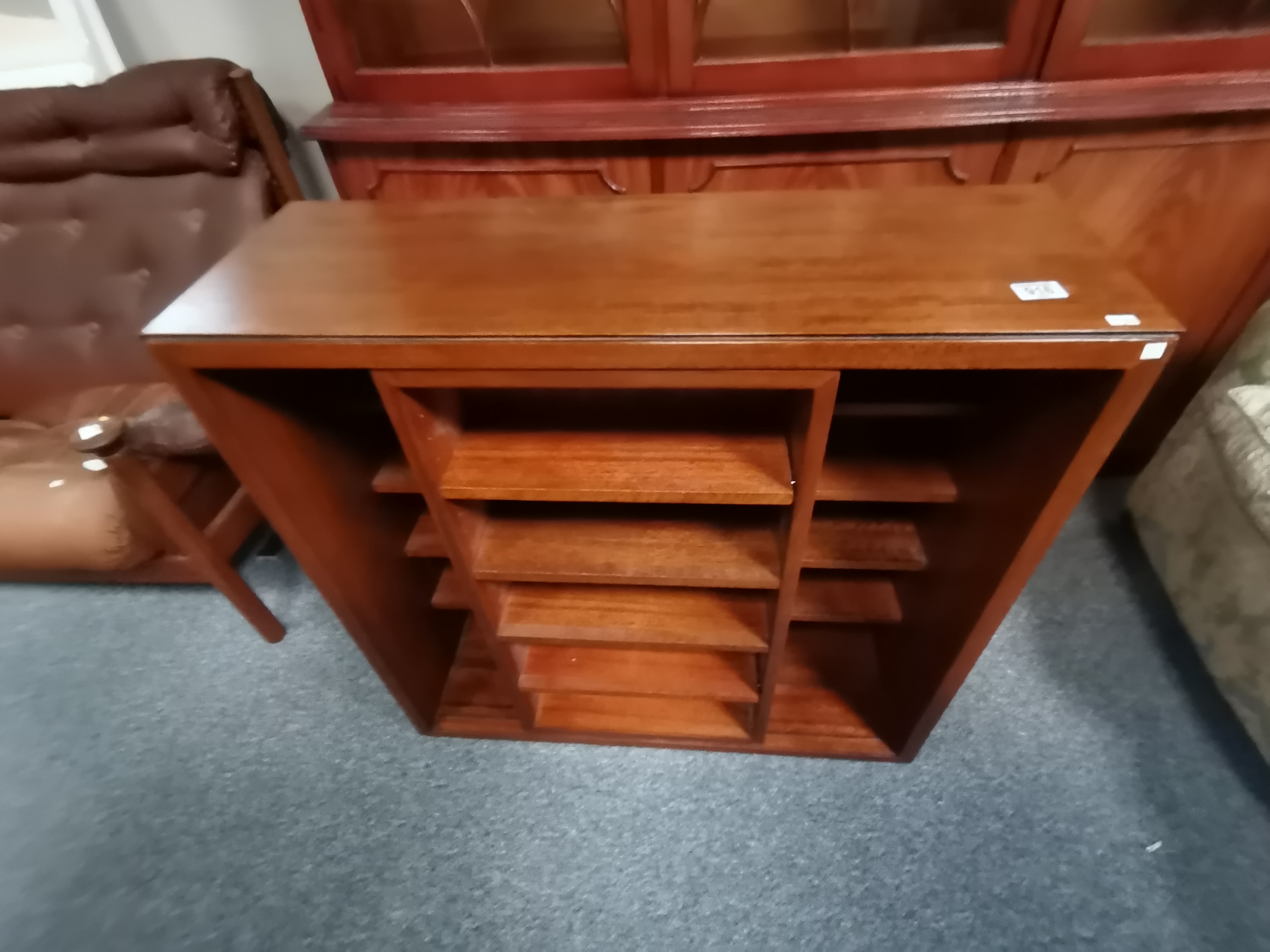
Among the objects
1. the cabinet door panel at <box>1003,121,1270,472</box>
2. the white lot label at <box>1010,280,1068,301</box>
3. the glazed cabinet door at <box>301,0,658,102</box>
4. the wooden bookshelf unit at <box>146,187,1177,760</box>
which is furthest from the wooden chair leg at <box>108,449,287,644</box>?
the cabinet door panel at <box>1003,121,1270,472</box>

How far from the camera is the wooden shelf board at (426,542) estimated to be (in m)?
1.07

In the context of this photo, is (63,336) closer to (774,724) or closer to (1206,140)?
(774,724)

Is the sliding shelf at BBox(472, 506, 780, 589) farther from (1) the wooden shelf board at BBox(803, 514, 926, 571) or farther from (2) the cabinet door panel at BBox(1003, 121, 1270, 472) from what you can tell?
(2) the cabinet door panel at BBox(1003, 121, 1270, 472)

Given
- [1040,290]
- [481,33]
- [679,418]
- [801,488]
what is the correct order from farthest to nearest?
[481,33] → [679,418] → [801,488] → [1040,290]

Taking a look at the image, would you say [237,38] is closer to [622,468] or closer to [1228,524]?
[622,468]

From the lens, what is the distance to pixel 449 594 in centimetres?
117

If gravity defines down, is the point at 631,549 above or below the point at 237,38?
below

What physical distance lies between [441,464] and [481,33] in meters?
0.83

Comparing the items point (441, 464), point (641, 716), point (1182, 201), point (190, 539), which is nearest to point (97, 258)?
point (190, 539)

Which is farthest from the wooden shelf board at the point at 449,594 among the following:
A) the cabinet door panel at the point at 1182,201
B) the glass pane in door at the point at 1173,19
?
the glass pane in door at the point at 1173,19

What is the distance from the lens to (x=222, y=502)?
1389 millimetres

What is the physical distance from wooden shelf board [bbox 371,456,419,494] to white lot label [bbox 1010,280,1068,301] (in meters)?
0.76

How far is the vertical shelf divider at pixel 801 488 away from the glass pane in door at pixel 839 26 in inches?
28.0

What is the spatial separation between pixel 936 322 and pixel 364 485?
83 centimetres
